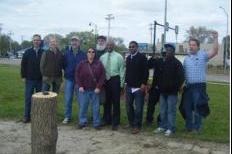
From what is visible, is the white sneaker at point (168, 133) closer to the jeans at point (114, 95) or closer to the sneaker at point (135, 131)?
the sneaker at point (135, 131)

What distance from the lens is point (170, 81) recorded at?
921 cm

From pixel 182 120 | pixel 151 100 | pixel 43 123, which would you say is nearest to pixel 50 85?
pixel 151 100

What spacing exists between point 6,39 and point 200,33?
51648mm

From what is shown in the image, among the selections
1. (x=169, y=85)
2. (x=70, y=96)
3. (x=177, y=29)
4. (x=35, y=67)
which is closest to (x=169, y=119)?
(x=169, y=85)

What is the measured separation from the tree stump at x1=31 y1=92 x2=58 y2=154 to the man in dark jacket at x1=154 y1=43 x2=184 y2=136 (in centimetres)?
326

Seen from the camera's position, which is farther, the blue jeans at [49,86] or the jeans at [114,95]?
the blue jeans at [49,86]

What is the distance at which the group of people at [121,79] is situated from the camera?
9.27 m

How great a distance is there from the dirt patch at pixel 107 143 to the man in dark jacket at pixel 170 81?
17.0 inches

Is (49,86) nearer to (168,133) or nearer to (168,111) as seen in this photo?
(168,111)

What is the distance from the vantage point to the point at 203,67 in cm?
927

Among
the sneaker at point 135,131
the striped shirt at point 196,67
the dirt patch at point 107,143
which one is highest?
the striped shirt at point 196,67

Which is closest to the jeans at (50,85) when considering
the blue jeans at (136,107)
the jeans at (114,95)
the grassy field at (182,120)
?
the grassy field at (182,120)

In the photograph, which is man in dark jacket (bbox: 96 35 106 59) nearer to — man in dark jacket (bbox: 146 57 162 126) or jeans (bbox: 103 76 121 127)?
jeans (bbox: 103 76 121 127)

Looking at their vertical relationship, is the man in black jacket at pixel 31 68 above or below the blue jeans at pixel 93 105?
above
